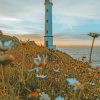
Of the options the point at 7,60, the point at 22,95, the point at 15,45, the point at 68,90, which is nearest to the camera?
the point at 7,60

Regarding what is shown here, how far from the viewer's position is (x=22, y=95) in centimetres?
486

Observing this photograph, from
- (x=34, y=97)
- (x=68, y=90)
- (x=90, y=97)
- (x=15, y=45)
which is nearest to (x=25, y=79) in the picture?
(x=68, y=90)

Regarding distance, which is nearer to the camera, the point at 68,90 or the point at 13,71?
the point at 68,90

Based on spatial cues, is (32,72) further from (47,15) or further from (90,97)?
(47,15)

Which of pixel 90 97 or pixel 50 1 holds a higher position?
pixel 50 1

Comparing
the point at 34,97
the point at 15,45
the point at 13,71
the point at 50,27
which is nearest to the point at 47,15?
the point at 50,27

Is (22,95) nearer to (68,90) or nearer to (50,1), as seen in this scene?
(68,90)

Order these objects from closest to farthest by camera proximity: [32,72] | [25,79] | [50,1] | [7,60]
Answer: [7,60]
[25,79]
[32,72]
[50,1]

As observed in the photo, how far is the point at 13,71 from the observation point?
6.34 m

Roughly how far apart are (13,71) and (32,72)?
1.40 ft

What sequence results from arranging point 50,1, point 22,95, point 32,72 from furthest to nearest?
point 50,1 < point 32,72 < point 22,95

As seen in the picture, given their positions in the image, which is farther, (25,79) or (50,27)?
(50,27)

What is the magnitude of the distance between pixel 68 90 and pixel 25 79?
2.33 feet

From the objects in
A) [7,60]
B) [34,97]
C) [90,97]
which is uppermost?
[7,60]
